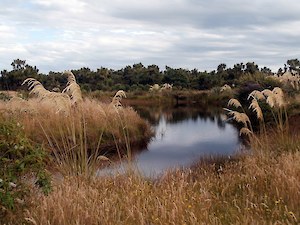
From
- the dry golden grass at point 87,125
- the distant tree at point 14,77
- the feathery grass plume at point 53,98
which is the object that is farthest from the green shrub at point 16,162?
the distant tree at point 14,77

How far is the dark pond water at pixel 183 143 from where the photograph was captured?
13.2 meters

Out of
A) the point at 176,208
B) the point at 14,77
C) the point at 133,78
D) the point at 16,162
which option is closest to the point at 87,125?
the point at 16,162

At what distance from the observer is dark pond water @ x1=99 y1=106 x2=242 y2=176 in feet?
43.2

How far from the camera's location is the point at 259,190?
6000mm

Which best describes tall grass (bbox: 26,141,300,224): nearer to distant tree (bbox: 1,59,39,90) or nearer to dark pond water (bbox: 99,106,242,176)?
dark pond water (bbox: 99,106,242,176)

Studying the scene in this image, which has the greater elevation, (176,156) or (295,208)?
(295,208)

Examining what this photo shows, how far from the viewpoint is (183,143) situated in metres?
18.6

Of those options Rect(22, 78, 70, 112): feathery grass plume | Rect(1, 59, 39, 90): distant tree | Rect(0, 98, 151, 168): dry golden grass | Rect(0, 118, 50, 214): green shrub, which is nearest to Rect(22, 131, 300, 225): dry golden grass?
Rect(0, 118, 50, 214): green shrub

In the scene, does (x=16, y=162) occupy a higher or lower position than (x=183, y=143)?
higher

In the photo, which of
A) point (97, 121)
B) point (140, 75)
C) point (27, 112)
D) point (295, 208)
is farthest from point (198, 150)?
point (140, 75)

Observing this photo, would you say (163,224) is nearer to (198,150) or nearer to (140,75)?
(198,150)

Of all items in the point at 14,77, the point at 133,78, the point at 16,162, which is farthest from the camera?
the point at 133,78

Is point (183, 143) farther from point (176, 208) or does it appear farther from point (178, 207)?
point (176, 208)

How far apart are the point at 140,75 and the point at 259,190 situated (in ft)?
205
